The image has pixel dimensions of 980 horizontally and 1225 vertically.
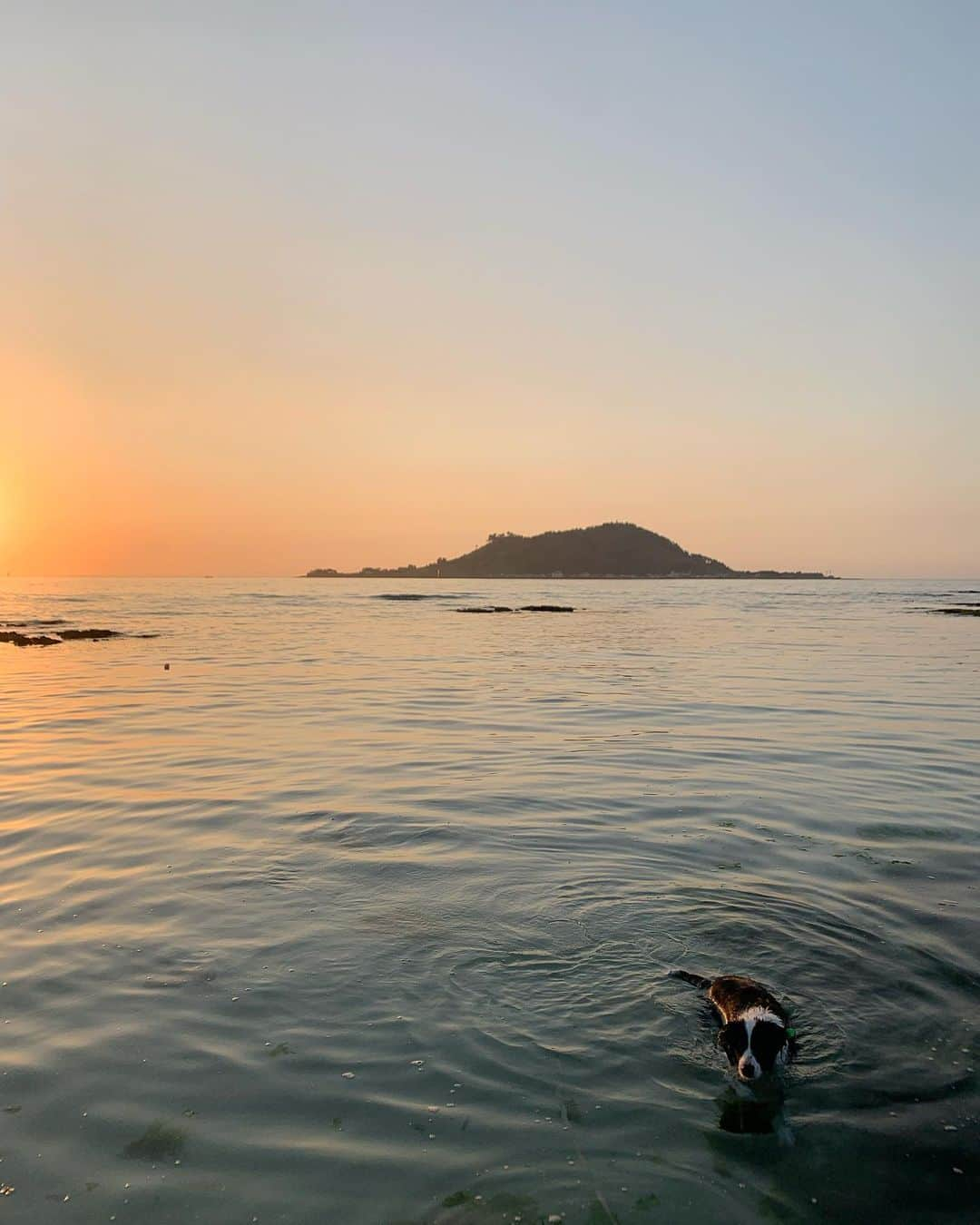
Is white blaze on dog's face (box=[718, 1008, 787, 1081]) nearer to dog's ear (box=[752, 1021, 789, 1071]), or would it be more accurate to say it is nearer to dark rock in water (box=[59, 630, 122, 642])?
dog's ear (box=[752, 1021, 789, 1071])

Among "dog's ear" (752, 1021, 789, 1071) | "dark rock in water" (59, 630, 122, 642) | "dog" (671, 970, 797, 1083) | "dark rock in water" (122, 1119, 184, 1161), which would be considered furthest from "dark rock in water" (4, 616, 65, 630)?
"dog's ear" (752, 1021, 789, 1071)

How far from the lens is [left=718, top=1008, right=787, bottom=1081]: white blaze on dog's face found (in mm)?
6395

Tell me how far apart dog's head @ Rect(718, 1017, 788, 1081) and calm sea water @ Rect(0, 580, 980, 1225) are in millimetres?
178

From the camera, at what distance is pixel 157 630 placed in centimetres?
6159

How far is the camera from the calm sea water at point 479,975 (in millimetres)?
5449

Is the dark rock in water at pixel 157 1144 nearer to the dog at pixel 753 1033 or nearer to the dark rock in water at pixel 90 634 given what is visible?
the dog at pixel 753 1033

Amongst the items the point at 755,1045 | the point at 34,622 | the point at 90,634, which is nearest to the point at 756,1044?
the point at 755,1045

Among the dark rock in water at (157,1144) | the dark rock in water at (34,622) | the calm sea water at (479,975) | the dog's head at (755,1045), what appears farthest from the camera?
the dark rock in water at (34,622)

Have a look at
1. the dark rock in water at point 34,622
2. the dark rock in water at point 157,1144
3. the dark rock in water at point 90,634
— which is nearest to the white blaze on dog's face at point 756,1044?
the dark rock in water at point 157,1144

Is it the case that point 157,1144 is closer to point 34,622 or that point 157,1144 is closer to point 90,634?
point 90,634

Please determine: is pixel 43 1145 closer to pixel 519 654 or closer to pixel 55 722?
pixel 55 722

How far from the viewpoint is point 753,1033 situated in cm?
649

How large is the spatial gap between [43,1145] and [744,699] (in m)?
24.4

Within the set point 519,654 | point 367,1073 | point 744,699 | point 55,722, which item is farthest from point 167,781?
point 519,654
